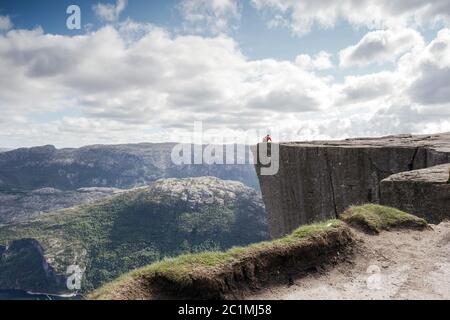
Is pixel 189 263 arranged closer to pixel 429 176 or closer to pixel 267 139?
pixel 429 176

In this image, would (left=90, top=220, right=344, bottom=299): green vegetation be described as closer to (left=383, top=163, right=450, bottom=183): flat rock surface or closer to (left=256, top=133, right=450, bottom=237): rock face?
(left=383, top=163, right=450, bottom=183): flat rock surface

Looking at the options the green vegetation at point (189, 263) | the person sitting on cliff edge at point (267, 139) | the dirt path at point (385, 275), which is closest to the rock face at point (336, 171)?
the person sitting on cliff edge at point (267, 139)

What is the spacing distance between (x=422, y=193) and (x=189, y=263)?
14.5m

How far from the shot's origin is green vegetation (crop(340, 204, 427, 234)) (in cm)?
1593

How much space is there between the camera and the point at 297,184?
121ft

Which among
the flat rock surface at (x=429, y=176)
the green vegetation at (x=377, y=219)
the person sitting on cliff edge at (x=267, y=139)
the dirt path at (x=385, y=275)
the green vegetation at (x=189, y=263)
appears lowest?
the dirt path at (x=385, y=275)

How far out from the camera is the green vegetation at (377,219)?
1593cm

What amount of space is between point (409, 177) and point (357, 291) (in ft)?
43.3

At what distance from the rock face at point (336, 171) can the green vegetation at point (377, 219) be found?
8.26 m

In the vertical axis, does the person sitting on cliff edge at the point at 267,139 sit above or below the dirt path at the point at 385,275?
above

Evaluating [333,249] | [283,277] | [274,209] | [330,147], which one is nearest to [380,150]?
[330,147]

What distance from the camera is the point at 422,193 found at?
2028 centimetres

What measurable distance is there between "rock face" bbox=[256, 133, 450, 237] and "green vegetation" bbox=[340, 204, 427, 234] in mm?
8260

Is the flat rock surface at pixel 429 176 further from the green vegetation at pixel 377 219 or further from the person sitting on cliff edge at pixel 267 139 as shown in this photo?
the person sitting on cliff edge at pixel 267 139
